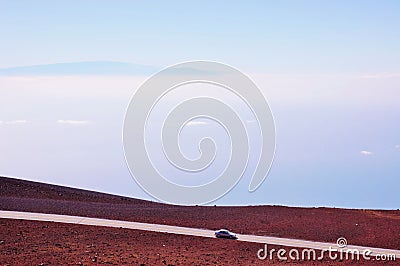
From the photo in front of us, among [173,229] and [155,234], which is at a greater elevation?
[173,229]

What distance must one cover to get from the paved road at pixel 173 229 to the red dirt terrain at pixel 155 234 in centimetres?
87

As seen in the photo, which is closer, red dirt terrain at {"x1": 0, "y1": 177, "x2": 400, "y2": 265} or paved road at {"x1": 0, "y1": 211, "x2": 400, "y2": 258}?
red dirt terrain at {"x1": 0, "y1": 177, "x2": 400, "y2": 265}

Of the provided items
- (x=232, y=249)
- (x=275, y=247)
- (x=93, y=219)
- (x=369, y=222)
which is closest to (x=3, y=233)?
(x=93, y=219)

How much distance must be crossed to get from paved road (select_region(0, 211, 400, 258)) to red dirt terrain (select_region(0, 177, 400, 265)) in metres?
0.87

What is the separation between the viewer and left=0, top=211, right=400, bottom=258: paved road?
28992 mm

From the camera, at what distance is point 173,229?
104 ft

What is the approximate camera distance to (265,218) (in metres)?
34.8

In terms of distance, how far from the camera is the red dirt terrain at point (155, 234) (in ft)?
84.8

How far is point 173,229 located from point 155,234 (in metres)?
1.71

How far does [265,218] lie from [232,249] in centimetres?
736

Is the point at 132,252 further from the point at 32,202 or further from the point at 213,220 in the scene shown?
the point at 32,202

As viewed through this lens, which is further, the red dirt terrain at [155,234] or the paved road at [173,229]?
the paved road at [173,229]

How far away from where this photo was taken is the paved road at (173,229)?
28992mm

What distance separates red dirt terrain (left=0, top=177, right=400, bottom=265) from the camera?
2586cm
